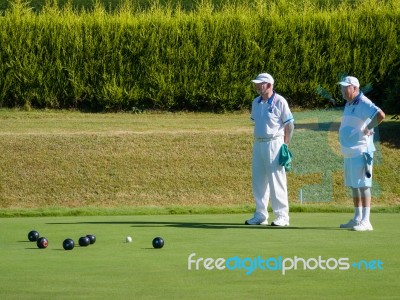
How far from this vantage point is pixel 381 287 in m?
7.73

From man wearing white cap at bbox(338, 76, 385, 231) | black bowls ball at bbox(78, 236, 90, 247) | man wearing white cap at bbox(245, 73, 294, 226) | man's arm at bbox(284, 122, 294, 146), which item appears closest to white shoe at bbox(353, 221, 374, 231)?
man wearing white cap at bbox(338, 76, 385, 231)

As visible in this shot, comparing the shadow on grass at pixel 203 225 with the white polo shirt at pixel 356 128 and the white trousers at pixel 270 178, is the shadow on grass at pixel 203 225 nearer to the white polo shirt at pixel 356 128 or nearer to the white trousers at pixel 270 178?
the white trousers at pixel 270 178

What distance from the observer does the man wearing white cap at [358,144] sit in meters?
12.5

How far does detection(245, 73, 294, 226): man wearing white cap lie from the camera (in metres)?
13.4

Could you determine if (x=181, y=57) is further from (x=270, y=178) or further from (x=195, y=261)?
(x=195, y=261)

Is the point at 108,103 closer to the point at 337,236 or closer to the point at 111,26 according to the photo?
the point at 111,26

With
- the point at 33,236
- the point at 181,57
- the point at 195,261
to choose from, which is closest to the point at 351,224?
the point at 33,236

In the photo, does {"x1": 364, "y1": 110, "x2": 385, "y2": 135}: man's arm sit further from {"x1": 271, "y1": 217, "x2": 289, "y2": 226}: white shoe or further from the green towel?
{"x1": 271, "y1": 217, "x2": 289, "y2": 226}: white shoe

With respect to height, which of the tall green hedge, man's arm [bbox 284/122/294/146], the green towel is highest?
man's arm [bbox 284/122/294/146]

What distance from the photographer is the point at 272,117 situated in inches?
526

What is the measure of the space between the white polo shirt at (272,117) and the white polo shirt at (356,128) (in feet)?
2.97

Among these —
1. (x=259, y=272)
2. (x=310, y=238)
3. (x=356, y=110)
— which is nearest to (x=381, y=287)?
(x=259, y=272)

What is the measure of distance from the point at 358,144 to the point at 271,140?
1.28 metres

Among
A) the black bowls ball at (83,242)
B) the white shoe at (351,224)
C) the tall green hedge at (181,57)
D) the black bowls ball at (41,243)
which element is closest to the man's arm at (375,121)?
the white shoe at (351,224)
